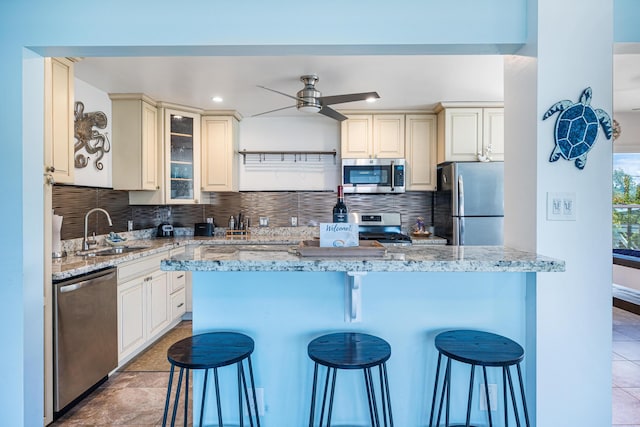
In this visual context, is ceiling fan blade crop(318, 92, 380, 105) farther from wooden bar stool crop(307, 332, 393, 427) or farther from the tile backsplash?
wooden bar stool crop(307, 332, 393, 427)

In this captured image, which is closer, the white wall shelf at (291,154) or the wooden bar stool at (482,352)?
the wooden bar stool at (482,352)

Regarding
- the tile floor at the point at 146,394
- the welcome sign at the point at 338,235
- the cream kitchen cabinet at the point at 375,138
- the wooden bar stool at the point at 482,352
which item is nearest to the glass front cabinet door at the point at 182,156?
the tile floor at the point at 146,394

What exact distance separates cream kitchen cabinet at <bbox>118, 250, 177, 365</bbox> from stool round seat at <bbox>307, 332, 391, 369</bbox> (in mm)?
1888

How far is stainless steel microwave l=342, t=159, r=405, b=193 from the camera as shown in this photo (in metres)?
3.77

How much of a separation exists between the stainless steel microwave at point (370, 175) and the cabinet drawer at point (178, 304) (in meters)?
2.11

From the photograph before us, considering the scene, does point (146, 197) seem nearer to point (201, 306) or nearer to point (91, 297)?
point (91, 297)

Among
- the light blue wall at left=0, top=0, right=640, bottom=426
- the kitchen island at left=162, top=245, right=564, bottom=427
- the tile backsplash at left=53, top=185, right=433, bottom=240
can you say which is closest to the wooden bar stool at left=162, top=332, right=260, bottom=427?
the kitchen island at left=162, top=245, right=564, bottom=427

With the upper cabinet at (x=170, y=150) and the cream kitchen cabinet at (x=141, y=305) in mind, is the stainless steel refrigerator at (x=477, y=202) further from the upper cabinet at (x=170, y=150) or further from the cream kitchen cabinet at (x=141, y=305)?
the cream kitchen cabinet at (x=141, y=305)

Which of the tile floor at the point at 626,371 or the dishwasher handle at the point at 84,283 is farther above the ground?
the dishwasher handle at the point at 84,283

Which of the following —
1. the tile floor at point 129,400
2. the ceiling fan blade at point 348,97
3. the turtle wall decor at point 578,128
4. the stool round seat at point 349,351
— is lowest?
the tile floor at point 129,400

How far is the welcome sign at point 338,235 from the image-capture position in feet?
4.83

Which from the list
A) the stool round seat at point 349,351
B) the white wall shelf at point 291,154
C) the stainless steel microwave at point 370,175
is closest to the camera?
the stool round seat at point 349,351

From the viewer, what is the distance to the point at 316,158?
418 centimetres

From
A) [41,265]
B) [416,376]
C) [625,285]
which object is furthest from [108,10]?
[625,285]
